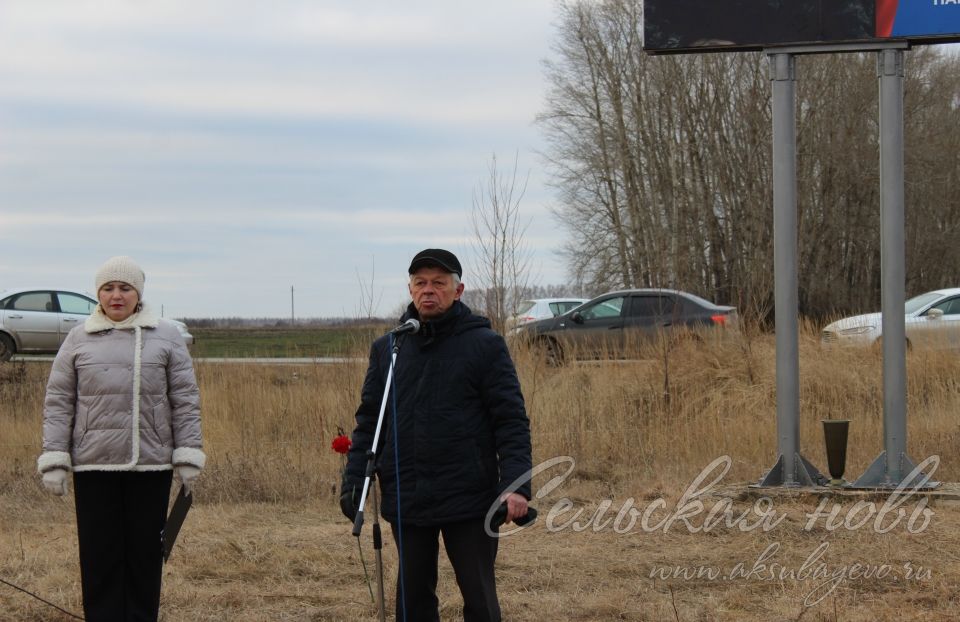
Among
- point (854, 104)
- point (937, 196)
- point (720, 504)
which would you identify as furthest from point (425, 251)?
point (937, 196)

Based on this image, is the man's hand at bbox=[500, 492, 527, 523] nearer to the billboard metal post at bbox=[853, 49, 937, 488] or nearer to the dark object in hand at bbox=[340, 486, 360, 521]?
the dark object in hand at bbox=[340, 486, 360, 521]

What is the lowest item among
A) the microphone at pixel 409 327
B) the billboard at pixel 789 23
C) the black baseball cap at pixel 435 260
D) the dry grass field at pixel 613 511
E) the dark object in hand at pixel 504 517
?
the dry grass field at pixel 613 511

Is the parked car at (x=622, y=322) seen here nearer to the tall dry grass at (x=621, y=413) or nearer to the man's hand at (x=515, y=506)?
the tall dry grass at (x=621, y=413)

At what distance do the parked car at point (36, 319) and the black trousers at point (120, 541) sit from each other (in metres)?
14.3

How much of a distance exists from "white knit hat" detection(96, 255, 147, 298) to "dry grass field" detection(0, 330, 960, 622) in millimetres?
1919

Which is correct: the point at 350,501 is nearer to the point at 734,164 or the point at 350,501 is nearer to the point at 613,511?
the point at 613,511

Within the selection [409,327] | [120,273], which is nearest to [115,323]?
[120,273]

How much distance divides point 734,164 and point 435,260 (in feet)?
99.4

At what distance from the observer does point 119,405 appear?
202 inches

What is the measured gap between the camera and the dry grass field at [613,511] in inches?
250

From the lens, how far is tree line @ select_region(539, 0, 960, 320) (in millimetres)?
32031

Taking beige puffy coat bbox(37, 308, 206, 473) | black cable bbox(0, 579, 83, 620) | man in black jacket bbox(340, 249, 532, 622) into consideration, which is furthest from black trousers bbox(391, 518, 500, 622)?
black cable bbox(0, 579, 83, 620)

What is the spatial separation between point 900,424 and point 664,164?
87.5 ft

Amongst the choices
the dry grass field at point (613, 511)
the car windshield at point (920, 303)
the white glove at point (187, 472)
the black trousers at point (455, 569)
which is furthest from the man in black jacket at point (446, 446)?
the car windshield at point (920, 303)
